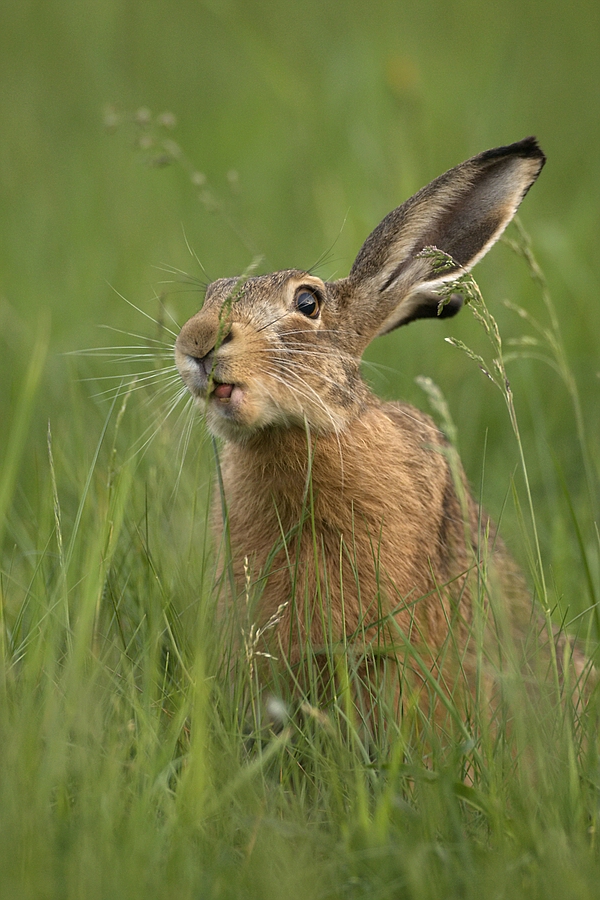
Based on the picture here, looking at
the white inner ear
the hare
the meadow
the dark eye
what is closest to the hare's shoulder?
the hare

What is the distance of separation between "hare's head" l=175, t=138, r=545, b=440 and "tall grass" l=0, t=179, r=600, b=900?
46 centimetres

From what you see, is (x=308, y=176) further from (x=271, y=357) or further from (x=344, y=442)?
(x=271, y=357)

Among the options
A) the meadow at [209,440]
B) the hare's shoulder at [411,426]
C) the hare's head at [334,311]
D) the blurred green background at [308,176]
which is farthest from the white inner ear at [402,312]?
the blurred green background at [308,176]

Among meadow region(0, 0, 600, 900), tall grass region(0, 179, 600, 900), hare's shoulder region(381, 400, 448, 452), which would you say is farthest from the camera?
hare's shoulder region(381, 400, 448, 452)

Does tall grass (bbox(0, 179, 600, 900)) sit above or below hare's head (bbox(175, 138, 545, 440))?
below

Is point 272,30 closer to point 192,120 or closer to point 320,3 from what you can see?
point 320,3

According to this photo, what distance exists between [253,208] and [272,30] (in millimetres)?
4959

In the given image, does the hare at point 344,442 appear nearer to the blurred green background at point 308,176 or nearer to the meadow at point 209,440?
the meadow at point 209,440

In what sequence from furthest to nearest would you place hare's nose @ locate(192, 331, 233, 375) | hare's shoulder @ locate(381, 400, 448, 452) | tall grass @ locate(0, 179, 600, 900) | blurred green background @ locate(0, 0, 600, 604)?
blurred green background @ locate(0, 0, 600, 604), hare's shoulder @ locate(381, 400, 448, 452), hare's nose @ locate(192, 331, 233, 375), tall grass @ locate(0, 179, 600, 900)

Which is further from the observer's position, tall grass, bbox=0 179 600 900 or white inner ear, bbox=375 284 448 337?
white inner ear, bbox=375 284 448 337

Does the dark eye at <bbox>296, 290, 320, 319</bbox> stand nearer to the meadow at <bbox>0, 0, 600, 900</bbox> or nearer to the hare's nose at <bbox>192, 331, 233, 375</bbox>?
the meadow at <bbox>0, 0, 600, 900</bbox>

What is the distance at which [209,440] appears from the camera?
162 inches

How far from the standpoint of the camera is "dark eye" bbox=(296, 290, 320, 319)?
386cm

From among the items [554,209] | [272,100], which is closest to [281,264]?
[554,209]
